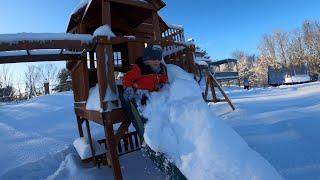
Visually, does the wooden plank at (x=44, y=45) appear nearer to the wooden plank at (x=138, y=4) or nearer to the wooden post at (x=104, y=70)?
the wooden post at (x=104, y=70)

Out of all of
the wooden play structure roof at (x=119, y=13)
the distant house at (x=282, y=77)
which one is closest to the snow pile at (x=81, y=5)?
the wooden play structure roof at (x=119, y=13)

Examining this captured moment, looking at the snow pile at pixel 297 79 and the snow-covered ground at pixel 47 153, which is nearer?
the snow-covered ground at pixel 47 153

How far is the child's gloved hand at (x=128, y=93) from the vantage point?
4.24m

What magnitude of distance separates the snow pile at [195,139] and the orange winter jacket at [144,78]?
169 millimetres

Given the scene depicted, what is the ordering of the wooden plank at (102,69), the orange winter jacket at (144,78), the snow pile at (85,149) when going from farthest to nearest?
1. the snow pile at (85,149)
2. the wooden plank at (102,69)
3. the orange winter jacket at (144,78)

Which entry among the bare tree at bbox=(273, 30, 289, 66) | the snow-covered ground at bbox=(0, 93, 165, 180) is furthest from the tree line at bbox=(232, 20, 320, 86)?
the snow-covered ground at bbox=(0, 93, 165, 180)

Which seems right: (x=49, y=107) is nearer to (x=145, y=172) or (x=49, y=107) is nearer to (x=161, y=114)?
(x=145, y=172)

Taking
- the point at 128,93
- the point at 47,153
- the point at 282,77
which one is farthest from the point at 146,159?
the point at 282,77

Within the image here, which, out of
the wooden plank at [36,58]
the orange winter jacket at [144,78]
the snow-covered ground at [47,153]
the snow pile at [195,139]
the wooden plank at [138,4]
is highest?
the wooden plank at [138,4]

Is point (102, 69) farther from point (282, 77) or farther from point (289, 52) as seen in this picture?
point (289, 52)

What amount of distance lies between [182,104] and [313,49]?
49736 mm

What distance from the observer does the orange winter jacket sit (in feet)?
13.1

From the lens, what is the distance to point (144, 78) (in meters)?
4.08

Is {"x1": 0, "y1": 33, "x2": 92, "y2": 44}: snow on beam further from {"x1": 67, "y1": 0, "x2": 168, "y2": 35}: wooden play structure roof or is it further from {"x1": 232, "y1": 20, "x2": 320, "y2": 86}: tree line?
{"x1": 232, "y1": 20, "x2": 320, "y2": 86}: tree line
